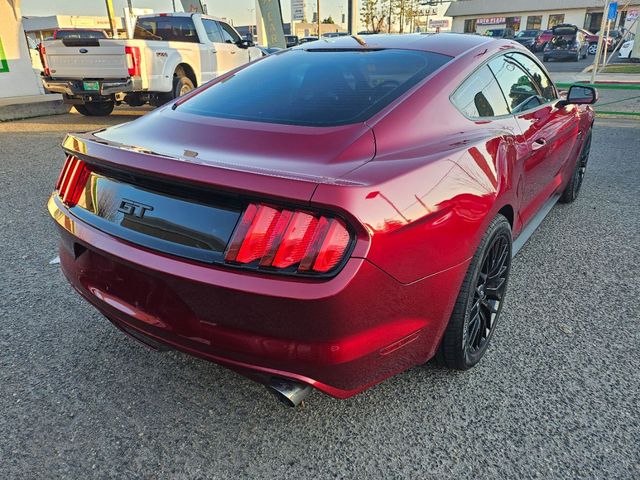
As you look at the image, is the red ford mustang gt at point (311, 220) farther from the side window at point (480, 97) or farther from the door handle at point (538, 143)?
the door handle at point (538, 143)

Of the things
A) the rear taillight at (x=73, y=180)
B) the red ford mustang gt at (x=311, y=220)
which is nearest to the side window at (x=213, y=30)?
the red ford mustang gt at (x=311, y=220)

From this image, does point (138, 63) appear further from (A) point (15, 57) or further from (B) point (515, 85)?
(B) point (515, 85)

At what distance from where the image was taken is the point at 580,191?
5.21m

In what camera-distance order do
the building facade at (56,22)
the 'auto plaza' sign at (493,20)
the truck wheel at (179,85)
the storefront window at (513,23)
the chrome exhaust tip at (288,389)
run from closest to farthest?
the chrome exhaust tip at (288,389) → the truck wheel at (179,85) → the building facade at (56,22) → the storefront window at (513,23) → the 'auto plaza' sign at (493,20)

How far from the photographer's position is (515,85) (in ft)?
9.80

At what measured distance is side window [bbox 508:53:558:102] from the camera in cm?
323

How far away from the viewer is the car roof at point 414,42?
262 centimetres

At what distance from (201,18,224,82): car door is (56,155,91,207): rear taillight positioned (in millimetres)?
9238

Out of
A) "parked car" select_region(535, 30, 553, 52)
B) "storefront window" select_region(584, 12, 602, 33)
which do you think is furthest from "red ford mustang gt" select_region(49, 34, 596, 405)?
"storefront window" select_region(584, 12, 602, 33)

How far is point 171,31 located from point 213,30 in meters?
0.94

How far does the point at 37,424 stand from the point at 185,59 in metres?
9.26

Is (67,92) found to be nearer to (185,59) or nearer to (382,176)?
(185,59)

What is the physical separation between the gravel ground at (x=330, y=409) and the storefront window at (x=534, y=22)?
210 feet

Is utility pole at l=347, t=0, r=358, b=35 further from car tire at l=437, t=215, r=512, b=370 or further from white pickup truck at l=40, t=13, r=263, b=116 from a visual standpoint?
car tire at l=437, t=215, r=512, b=370
